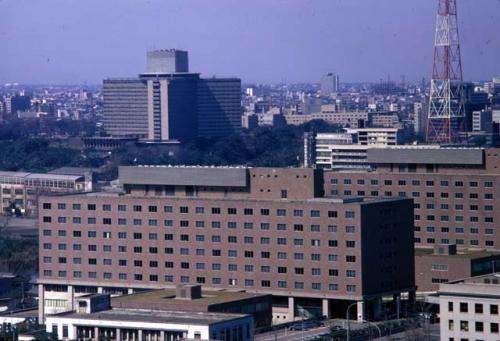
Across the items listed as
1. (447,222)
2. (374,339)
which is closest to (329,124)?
(447,222)

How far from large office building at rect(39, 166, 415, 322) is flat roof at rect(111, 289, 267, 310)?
185 centimetres

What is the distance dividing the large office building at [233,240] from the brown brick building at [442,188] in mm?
6466

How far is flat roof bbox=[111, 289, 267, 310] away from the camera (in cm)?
3669

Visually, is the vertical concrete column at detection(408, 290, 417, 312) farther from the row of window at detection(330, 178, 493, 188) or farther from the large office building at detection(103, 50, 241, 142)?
the large office building at detection(103, 50, 241, 142)

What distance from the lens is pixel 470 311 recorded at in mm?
31203

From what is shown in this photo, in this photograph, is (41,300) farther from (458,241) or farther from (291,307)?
(458,241)

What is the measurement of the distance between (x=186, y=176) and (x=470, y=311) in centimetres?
1422

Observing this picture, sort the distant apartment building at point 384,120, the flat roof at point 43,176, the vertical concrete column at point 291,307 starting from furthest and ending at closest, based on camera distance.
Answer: the distant apartment building at point 384,120
the flat roof at point 43,176
the vertical concrete column at point 291,307

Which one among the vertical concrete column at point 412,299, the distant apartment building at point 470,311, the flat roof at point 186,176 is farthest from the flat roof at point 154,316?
the vertical concrete column at point 412,299

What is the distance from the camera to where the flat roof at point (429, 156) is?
4966 cm

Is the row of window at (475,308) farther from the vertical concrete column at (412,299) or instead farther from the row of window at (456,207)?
the row of window at (456,207)

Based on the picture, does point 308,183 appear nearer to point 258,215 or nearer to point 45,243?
point 258,215

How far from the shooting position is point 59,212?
147 feet

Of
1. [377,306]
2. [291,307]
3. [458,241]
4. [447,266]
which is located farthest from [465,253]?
[291,307]
